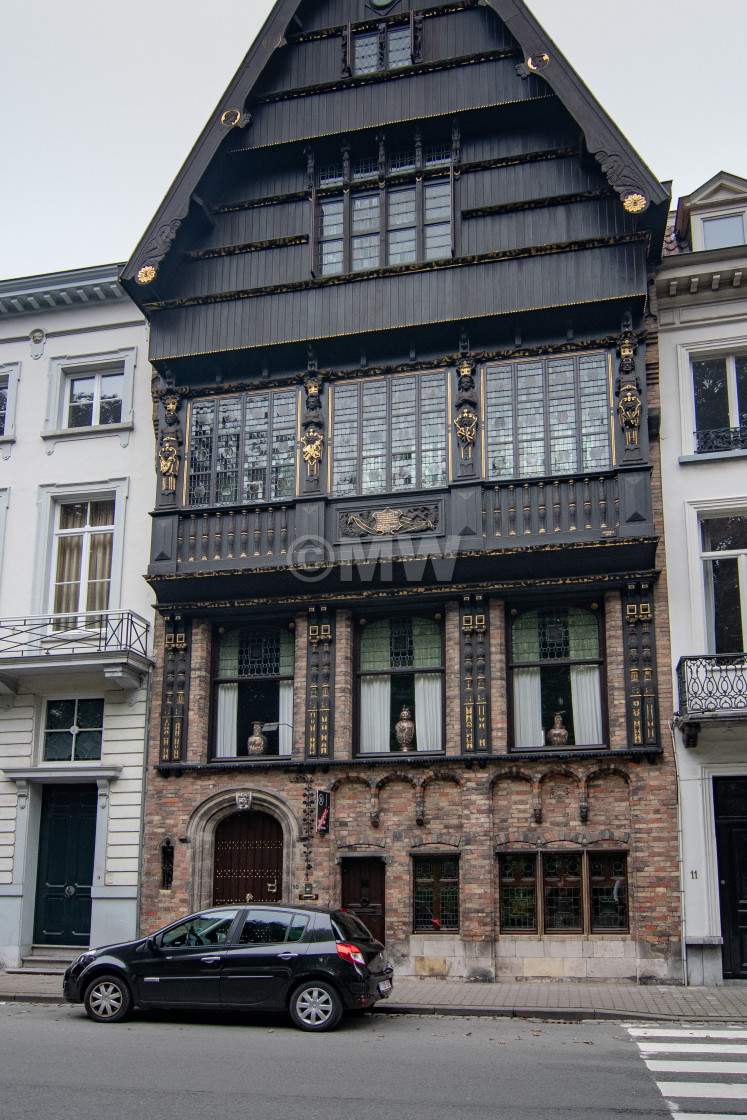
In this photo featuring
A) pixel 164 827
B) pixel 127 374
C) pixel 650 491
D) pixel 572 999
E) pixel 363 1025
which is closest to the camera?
pixel 363 1025

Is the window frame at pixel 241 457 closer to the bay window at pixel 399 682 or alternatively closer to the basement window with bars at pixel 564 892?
the bay window at pixel 399 682

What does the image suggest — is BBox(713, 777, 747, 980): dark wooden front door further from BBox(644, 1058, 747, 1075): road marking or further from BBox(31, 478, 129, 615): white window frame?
BBox(31, 478, 129, 615): white window frame

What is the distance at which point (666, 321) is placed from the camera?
20234 mm

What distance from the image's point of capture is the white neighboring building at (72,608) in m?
20.5

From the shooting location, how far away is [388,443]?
67.0 feet

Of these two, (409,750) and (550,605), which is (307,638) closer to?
(409,750)

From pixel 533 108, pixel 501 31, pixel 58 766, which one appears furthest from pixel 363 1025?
pixel 501 31

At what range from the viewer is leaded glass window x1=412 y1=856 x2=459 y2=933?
1859cm

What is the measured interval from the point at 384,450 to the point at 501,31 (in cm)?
866

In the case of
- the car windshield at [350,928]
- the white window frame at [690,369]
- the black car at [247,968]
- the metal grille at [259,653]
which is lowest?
the black car at [247,968]

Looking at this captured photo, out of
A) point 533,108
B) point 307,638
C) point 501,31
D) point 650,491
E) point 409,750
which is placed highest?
point 501,31

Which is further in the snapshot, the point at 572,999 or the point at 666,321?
the point at 666,321

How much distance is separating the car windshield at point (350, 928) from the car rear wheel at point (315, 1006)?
0.71m

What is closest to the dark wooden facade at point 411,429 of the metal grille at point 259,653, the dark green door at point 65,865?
the metal grille at point 259,653
